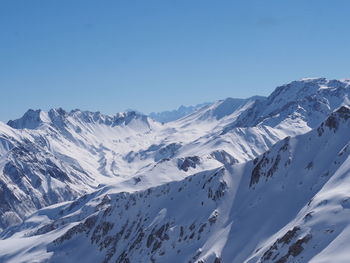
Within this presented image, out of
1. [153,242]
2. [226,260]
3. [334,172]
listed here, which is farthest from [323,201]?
[153,242]

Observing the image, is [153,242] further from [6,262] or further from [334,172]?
[6,262]

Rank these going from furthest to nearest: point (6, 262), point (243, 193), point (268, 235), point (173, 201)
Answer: point (6, 262)
point (173, 201)
point (243, 193)
point (268, 235)

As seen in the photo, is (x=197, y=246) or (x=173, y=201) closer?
(x=197, y=246)

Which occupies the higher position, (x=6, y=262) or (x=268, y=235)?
(x=6, y=262)

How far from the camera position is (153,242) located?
156m

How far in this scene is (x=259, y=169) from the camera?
155250mm

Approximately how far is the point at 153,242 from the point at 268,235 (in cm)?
4286

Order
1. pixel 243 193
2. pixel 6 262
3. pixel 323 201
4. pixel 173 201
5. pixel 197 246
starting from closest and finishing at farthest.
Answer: pixel 323 201
pixel 197 246
pixel 243 193
pixel 173 201
pixel 6 262

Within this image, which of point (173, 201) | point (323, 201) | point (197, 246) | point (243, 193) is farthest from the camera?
point (173, 201)

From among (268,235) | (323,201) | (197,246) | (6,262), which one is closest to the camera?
(323,201)

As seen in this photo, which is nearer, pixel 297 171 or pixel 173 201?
pixel 297 171

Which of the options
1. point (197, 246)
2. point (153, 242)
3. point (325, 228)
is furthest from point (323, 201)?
point (153, 242)

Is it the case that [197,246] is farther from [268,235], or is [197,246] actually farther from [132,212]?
[132,212]

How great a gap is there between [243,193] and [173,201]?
27.9 metres
